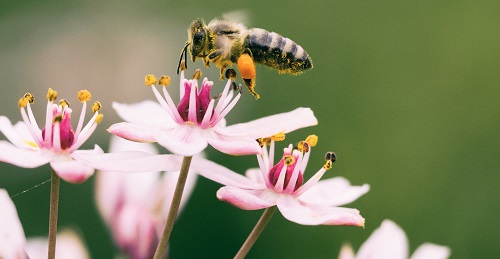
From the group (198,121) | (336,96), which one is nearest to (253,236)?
(198,121)

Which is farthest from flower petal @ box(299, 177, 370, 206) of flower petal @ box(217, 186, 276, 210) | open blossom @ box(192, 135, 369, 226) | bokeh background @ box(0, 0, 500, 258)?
bokeh background @ box(0, 0, 500, 258)

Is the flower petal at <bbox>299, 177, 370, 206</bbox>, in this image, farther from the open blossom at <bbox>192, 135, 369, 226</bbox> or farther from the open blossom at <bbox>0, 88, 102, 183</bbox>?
the open blossom at <bbox>0, 88, 102, 183</bbox>

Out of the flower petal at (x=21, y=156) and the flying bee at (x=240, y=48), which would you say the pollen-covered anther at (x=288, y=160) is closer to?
the flying bee at (x=240, y=48)

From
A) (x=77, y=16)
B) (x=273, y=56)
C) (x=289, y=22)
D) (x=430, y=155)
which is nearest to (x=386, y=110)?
(x=430, y=155)

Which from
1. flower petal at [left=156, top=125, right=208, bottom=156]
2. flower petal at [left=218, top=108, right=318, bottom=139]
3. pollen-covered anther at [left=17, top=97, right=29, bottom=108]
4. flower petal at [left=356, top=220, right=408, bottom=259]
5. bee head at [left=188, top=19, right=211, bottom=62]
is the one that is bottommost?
flower petal at [left=356, top=220, right=408, bottom=259]

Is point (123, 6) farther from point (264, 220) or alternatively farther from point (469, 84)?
point (264, 220)

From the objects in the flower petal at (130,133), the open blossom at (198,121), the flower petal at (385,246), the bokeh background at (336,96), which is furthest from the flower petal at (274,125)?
the bokeh background at (336,96)

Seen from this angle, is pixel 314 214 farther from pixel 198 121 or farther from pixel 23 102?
pixel 23 102

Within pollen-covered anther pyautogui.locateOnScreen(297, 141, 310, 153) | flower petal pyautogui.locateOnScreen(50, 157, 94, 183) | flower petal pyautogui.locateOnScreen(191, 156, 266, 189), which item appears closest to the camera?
flower petal pyautogui.locateOnScreen(50, 157, 94, 183)
